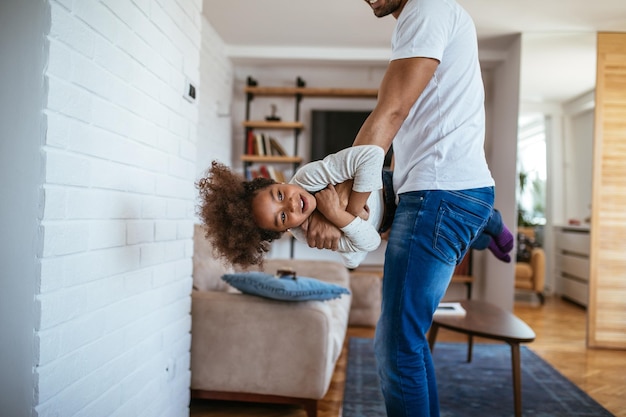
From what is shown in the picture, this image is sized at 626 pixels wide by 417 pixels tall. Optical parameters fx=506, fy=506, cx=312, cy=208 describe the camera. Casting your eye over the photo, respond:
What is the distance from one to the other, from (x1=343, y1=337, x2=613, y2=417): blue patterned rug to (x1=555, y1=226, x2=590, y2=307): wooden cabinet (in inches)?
43.4

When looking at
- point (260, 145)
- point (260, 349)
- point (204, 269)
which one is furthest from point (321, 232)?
point (260, 145)

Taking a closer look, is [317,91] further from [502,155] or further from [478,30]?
[502,155]

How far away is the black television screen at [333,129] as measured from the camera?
5121mm

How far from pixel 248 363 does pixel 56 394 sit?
1092 mm

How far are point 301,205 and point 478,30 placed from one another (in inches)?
140

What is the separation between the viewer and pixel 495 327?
2.57 meters

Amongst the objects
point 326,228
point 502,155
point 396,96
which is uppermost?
point 502,155

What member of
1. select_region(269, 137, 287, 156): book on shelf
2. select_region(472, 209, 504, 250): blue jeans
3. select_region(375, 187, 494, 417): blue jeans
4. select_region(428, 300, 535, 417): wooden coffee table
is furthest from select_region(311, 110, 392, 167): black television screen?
select_region(375, 187, 494, 417): blue jeans

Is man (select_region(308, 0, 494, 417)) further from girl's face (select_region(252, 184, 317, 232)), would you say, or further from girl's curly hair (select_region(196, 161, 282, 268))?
girl's curly hair (select_region(196, 161, 282, 268))

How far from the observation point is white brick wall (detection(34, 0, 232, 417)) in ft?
3.84

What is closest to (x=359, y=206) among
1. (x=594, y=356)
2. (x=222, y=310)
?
(x=222, y=310)

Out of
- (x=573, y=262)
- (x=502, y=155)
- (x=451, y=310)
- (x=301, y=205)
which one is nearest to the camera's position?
(x=301, y=205)

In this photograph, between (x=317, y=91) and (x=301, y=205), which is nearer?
(x=301, y=205)

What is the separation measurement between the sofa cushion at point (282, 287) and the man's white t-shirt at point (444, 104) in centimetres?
→ 103
